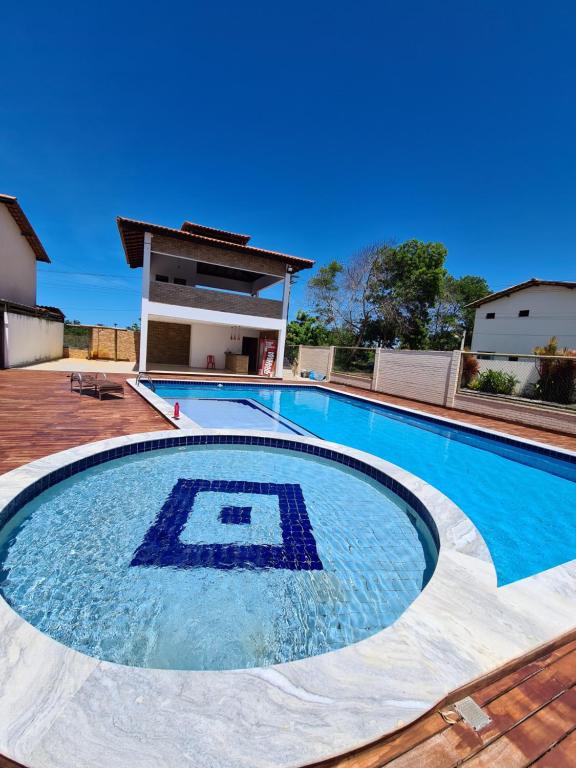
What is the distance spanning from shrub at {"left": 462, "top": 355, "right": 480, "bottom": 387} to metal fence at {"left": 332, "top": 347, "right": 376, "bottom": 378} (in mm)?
4024

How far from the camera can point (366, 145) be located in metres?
18.4

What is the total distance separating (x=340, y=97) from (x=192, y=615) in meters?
17.9

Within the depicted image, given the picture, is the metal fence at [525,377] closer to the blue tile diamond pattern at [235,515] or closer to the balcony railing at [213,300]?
the blue tile diamond pattern at [235,515]

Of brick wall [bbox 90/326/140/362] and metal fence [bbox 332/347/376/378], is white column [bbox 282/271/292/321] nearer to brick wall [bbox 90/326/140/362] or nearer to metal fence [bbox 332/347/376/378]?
metal fence [bbox 332/347/376/378]

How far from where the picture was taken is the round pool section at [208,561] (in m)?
2.51

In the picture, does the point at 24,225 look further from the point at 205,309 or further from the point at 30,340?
the point at 205,309

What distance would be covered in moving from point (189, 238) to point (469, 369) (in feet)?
41.3

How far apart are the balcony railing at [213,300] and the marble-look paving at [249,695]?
14453 mm

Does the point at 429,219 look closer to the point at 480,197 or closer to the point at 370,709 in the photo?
the point at 480,197

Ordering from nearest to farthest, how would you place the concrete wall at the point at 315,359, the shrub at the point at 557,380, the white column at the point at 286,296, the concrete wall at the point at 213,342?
the shrub at the point at 557,380, the white column at the point at 286,296, the concrete wall at the point at 315,359, the concrete wall at the point at 213,342

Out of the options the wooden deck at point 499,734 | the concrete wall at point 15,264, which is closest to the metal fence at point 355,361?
the wooden deck at point 499,734

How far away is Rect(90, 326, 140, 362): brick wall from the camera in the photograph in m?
20.6

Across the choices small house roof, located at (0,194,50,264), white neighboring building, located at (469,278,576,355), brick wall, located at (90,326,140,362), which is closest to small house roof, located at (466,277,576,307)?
white neighboring building, located at (469,278,576,355)

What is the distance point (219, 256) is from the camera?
15523mm
